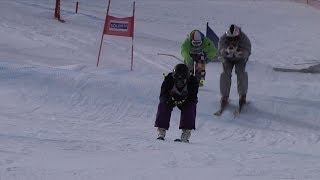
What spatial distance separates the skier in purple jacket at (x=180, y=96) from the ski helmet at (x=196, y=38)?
335 centimetres

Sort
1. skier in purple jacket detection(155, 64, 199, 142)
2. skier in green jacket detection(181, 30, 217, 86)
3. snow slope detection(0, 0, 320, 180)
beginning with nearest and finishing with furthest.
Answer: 1. snow slope detection(0, 0, 320, 180)
2. skier in purple jacket detection(155, 64, 199, 142)
3. skier in green jacket detection(181, 30, 217, 86)

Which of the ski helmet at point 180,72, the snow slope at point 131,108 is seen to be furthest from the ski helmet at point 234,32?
the ski helmet at point 180,72

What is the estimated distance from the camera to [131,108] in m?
11.8

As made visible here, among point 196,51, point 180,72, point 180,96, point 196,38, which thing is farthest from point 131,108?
point 180,72

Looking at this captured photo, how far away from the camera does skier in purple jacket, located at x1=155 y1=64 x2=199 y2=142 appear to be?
8.39m

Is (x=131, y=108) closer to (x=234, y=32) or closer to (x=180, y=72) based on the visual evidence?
(x=234, y=32)

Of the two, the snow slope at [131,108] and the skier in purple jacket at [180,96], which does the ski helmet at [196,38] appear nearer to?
the snow slope at [131,108]

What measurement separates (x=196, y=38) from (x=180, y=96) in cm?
351

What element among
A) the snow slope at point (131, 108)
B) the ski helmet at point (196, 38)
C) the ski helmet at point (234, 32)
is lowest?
the snow slope at point (131, 108)

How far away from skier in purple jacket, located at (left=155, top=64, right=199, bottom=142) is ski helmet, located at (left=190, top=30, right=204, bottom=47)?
3348 millimetres

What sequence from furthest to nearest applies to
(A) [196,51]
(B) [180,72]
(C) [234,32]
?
(A) [196,51] → (C) [234,32] → (B) [180,72]

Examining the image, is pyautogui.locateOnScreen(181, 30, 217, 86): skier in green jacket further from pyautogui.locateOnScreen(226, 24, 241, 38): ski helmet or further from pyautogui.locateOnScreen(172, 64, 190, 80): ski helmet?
pyautogui.locateOnScreen(172, 64, 190, 80): ski helmet

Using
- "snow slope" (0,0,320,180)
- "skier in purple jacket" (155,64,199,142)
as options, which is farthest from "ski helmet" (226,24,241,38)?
"skier in purple jacket" (155,64,199,142)

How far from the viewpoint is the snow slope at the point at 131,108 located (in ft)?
→ 21.5
